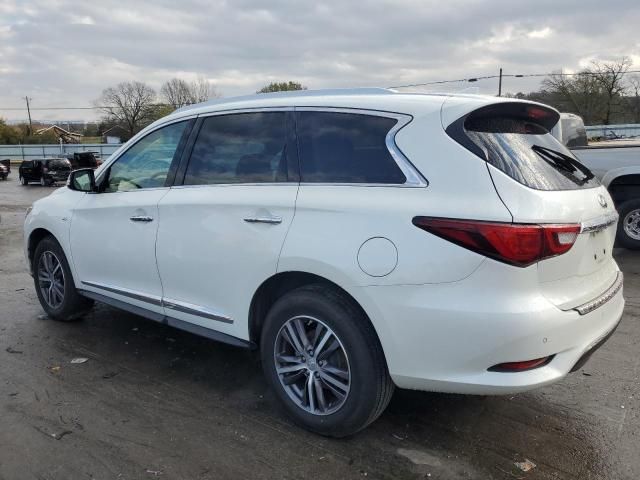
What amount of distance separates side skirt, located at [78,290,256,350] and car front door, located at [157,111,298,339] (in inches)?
1.7

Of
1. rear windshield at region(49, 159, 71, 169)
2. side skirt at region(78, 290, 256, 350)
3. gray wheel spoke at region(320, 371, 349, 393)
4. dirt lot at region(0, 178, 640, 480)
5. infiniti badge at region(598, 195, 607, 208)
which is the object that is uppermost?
infiniti badge at region(598, 195, 607, 208)

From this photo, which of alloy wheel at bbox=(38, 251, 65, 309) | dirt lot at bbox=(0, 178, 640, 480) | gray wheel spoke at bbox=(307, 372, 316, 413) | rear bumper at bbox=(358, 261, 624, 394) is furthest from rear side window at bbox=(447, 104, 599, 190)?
alloy wheel at bbox=(38, 251, 65, 309)

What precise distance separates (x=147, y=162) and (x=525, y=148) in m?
2.75

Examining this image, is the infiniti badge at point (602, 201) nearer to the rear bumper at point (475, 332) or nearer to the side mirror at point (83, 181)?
the rear bumper at point (475, 332)

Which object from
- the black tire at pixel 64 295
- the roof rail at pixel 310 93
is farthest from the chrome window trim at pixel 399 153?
the black tire at pixel 64 295

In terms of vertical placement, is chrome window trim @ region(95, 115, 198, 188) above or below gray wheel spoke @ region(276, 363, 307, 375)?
above

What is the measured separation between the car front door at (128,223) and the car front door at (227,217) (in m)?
0.17

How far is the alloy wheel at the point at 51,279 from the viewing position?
5.09 metres

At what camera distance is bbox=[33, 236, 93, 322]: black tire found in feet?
16.2

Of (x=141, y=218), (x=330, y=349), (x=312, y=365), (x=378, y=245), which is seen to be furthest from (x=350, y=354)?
(x=141, y=218)

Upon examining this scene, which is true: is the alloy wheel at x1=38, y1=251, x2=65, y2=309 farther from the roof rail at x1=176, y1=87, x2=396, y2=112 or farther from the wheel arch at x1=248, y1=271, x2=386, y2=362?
the wheel arch at x1=248, y1=271, x2=386, y2=362

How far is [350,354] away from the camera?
287 cm

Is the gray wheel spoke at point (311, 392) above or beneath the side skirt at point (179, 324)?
beneath

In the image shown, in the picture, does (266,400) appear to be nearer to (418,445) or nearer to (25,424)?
(418,445)
